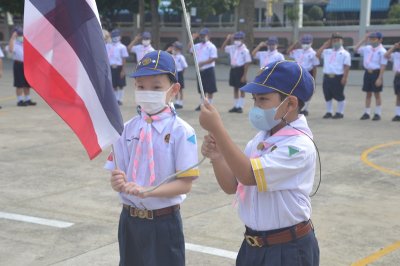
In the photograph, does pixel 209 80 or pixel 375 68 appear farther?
pixel 209 80

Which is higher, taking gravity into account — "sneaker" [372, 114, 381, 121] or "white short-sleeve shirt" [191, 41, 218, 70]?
"white short-sleeve shirt" [191, 41, 218, 70]

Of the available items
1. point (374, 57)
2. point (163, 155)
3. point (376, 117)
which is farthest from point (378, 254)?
point (374, 57)

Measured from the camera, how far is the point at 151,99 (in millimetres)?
3512

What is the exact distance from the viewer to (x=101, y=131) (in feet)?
10.9

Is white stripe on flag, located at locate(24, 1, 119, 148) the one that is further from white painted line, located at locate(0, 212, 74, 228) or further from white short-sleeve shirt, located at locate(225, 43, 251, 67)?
white short-sleeve shirt, located at locate(225, 43, 251, 67)

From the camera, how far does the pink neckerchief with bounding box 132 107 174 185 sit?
3.49 metres

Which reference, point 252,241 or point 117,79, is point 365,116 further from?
point 252,241

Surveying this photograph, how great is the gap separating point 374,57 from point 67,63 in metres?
11.4

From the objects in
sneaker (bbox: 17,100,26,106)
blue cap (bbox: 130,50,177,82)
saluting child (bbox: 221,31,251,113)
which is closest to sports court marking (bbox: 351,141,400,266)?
blue cap (bbox: 130,50,177,82)

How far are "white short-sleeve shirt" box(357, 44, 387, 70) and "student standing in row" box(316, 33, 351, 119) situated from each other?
418 mm

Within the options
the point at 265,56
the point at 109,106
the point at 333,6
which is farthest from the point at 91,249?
the point at 333,6

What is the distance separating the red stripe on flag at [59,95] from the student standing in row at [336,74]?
11.3 meters

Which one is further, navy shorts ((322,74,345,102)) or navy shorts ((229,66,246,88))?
navy shorts ((229,66,246,88))

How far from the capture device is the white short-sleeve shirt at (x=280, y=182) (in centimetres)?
290
